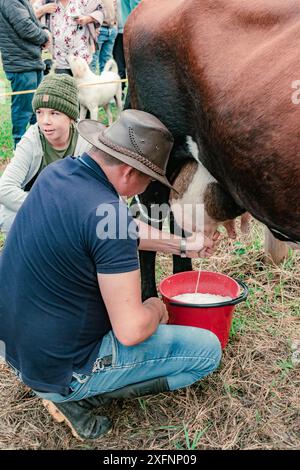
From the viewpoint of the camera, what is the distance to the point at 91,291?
1903mm

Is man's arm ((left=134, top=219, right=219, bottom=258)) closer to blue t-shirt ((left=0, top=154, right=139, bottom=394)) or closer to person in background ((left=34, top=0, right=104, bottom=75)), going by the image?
blue t-shirt ((left=0, top=154, right=139, bottom=394))

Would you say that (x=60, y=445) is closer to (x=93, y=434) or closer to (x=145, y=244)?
(x=93, y=434)

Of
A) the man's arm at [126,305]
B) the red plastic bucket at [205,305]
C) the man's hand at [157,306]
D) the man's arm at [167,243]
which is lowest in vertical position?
the red plastic bucket at [205,305]

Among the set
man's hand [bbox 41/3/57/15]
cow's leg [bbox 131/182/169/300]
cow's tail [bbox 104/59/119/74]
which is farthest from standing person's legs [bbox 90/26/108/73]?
cow's leg [bbox 131/182/169/300]

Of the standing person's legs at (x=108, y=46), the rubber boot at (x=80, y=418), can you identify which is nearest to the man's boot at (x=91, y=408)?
the rubber boot at (x=80, y=418)

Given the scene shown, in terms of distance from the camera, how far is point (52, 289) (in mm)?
1878

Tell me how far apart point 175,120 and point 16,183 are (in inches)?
35.8

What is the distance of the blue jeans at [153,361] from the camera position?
2074mm

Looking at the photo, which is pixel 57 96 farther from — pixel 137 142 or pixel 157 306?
pixel 157 306

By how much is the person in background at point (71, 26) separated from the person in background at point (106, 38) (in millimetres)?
724

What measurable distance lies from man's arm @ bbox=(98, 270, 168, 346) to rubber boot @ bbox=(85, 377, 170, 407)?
40cm

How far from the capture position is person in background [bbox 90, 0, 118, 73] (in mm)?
7114

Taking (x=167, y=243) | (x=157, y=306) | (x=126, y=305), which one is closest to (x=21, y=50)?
(x=167, y=243)

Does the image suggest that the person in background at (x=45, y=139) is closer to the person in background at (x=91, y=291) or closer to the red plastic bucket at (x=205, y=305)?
the person in background at (x=91, y=291)
